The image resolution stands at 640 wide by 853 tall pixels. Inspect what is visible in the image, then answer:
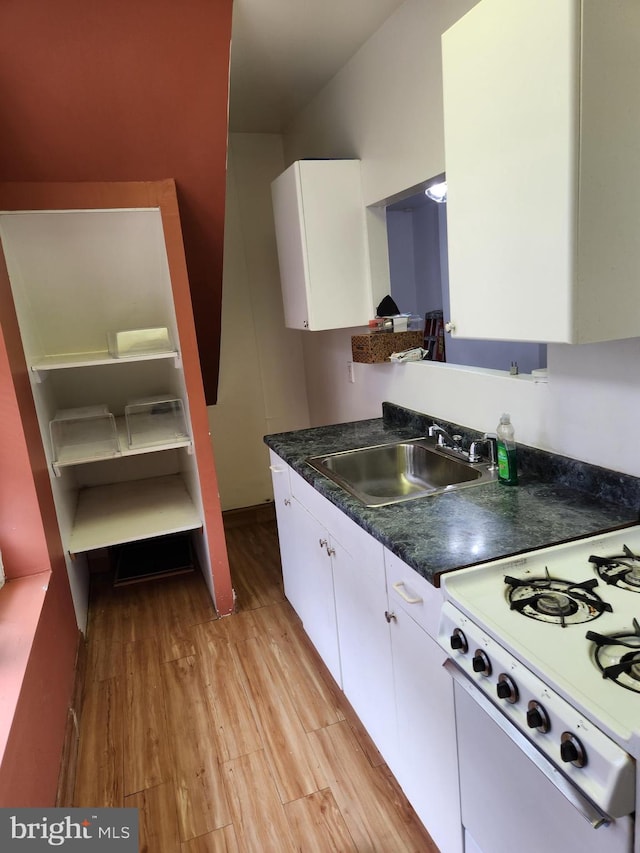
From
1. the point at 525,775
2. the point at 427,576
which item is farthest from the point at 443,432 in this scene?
the point at 525,775

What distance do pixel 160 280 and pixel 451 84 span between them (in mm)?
1684

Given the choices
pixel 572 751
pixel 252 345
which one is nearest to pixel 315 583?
pixel 572 751

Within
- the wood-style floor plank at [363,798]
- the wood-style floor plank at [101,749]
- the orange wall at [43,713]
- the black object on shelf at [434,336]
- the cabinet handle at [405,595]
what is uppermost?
the black object on shelf at [434,336]

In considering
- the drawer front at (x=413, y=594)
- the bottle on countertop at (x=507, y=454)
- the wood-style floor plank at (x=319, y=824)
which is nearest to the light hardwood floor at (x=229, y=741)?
the wood-style floor plank at (x=319, y=824)

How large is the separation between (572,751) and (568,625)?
10.1 inches

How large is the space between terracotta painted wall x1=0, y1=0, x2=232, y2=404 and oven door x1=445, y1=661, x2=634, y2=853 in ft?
6.93

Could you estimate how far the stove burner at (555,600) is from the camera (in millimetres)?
1085

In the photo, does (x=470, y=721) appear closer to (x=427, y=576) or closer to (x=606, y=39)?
(x=427, y=576)

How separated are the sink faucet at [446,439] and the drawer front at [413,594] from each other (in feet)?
2.54

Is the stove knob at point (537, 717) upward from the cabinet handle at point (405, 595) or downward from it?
upward

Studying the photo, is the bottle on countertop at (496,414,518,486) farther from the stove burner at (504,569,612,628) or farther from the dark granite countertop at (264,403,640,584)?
the stove burner at (504,569,612,628)

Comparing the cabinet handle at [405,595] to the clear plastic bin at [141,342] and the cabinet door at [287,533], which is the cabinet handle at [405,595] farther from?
the clear plastic bin at [141,342]

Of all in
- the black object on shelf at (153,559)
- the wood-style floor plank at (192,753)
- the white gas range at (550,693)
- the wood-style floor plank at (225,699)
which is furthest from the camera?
the black object on shelf at (153,559)

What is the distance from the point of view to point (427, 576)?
1.26 metres
